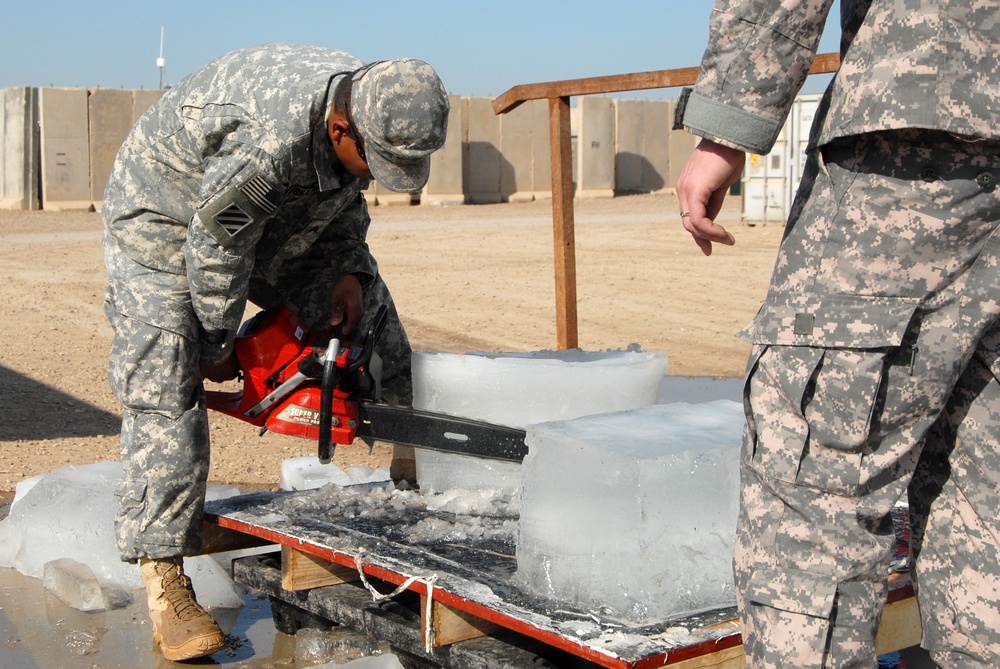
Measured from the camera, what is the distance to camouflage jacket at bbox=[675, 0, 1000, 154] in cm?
158

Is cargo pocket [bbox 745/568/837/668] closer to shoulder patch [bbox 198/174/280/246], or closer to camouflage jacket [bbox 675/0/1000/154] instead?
camouflage jacket [bbox 675/0/1000/154]

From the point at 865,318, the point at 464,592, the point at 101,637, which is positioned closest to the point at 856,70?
the point at 865,318

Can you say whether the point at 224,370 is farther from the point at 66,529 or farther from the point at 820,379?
the point at 820,379

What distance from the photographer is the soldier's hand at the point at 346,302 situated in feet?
10.9

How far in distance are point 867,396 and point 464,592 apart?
1.13 metres

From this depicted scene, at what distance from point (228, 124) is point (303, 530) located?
106 centimetres

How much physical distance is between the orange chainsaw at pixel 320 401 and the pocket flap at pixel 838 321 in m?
1.51

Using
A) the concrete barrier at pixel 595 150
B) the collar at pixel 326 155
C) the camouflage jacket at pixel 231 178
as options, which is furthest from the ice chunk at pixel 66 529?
the concrete barrier at pixel 595 150

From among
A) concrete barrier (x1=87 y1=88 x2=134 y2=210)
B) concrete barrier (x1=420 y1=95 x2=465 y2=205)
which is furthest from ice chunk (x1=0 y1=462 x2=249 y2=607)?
concrete barrier (x1=420 y1=95 x2=465 y2=205)

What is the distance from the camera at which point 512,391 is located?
10.3ft

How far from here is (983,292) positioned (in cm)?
163

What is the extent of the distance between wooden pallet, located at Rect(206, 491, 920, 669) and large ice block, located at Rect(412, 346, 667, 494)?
0.37 m

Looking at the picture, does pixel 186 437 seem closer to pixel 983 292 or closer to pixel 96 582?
pixel 96 582

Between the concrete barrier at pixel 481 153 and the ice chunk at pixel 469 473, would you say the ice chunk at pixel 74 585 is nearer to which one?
the ice chunk at pixel 469 473
